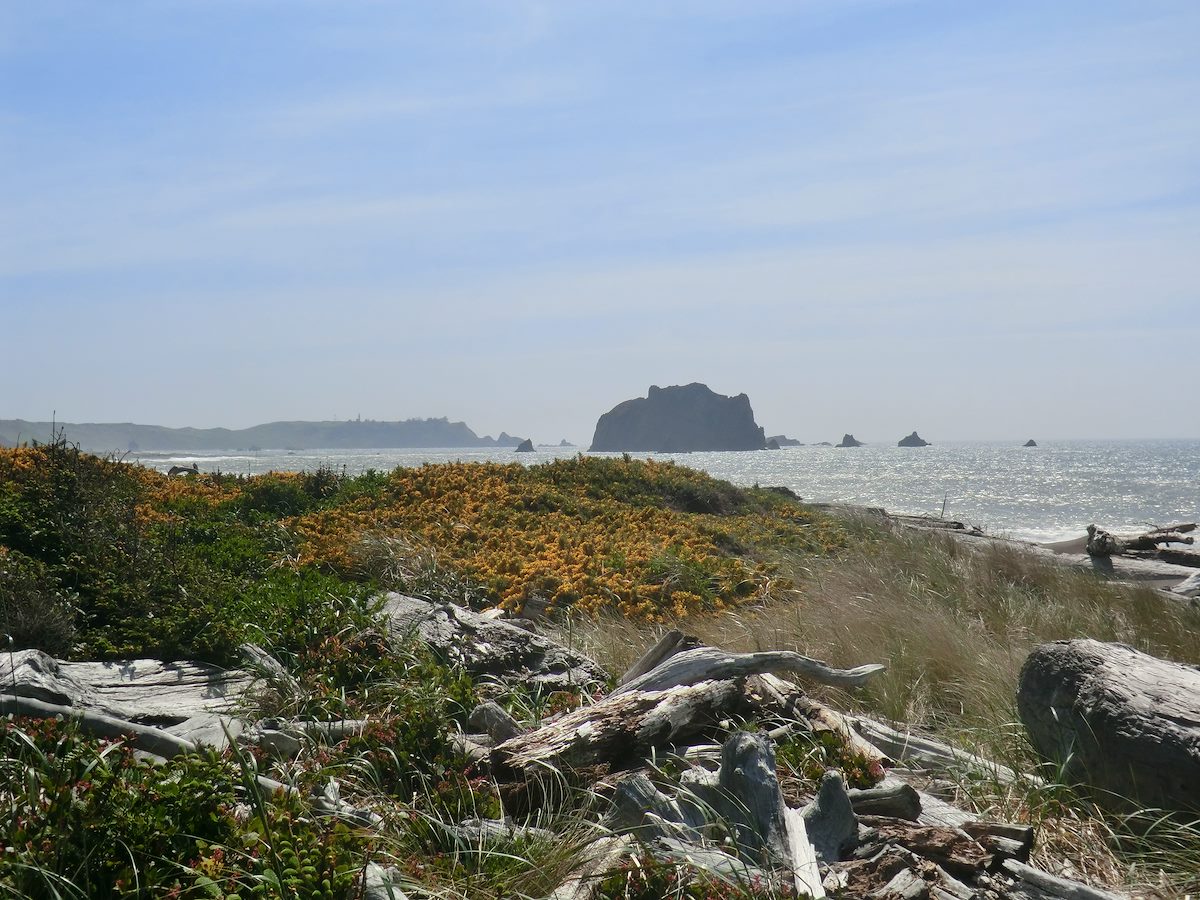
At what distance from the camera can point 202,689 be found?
6.18 m

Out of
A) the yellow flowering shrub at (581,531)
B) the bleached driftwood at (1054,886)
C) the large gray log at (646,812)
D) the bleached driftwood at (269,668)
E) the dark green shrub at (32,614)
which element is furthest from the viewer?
the yellow flowering shrub at (581,531)

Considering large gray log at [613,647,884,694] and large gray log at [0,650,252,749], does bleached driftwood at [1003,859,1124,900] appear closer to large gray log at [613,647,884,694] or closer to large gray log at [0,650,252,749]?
large gray log at [613,647,884,694]

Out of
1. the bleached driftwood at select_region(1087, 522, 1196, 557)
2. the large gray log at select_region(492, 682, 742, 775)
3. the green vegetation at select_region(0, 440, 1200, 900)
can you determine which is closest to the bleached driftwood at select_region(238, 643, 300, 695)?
the green vegetation at select_region(0, 440, 1200, 900)

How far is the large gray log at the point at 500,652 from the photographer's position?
21.7 feet

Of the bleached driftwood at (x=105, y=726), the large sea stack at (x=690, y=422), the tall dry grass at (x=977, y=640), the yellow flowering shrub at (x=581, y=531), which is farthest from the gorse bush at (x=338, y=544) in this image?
the large sea stack at (x=690, y=422)

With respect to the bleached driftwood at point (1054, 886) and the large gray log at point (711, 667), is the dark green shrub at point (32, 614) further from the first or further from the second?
the bleached driftwood at point (1054, 886)

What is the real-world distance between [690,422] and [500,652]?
162 m

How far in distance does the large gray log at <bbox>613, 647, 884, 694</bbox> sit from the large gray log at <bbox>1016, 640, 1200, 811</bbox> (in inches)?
45.6

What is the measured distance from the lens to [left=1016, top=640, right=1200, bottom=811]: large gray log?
420 cm

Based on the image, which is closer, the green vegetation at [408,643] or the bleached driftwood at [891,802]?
the green vegetation at [408,643]

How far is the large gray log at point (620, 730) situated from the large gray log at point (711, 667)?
223 mm

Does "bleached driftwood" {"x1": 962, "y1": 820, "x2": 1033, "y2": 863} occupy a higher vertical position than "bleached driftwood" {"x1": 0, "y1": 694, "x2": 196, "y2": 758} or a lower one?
lower

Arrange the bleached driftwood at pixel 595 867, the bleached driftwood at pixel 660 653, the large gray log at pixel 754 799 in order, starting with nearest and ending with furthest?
the bleached driftwood at pixel 595 867
the large gray log at pixel 754 799
the bleached driftwood at pixel 660 653

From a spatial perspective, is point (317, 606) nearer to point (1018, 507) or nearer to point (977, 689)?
point (977, 689)
